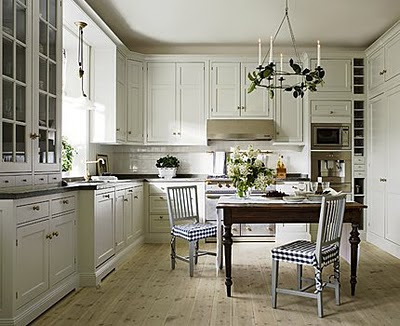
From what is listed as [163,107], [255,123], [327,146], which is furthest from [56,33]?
[327,146]

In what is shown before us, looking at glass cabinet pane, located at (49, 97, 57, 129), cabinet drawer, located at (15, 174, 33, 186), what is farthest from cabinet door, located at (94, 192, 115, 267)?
cabinet drawer, located at (15, 174, 33, 186)

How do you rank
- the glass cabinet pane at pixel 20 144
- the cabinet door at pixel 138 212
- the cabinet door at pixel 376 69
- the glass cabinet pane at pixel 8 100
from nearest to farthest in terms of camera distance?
the glass cabinet pane at pixel 8 100
the glass cabinet pane at pixel 20 144
the cabinet door at pixel 138 212
the cabinet door at pixel 376 69

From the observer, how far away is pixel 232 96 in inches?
261

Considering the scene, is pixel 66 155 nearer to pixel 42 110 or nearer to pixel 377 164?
pixel 42 110

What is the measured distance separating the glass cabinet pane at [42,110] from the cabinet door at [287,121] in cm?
369

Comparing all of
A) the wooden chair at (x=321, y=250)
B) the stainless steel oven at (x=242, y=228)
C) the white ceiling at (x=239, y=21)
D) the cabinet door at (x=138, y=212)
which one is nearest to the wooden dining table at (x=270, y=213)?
the wooden chair at (x=321, y=250)

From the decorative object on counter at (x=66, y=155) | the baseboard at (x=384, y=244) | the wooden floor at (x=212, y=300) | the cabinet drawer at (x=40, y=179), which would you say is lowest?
the wooden floor at (x=212, y=300)

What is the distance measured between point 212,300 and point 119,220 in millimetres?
1721

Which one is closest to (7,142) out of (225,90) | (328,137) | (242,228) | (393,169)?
(242,228)

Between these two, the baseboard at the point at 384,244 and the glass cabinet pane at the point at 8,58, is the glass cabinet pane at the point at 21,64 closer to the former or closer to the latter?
the glass cabinet pane at the point at 8,58

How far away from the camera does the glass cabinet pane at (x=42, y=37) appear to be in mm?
3586

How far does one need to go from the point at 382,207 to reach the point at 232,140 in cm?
223

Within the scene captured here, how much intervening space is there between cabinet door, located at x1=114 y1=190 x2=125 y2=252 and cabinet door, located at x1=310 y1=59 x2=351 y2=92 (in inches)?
124

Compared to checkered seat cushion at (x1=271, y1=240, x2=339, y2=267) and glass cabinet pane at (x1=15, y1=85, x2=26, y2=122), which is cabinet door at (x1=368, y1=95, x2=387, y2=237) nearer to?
checkered seat cushion at (x1=271, y1=240, x2=339, y2=267)
